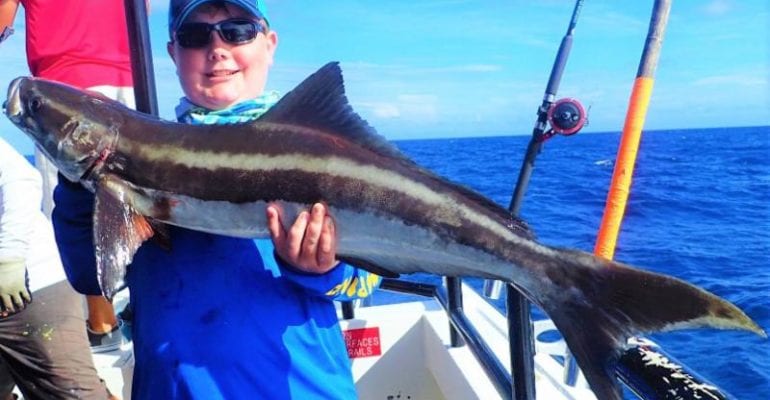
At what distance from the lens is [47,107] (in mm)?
2264

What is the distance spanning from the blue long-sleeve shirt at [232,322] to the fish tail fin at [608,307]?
0.74m

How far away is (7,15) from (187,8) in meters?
3.04

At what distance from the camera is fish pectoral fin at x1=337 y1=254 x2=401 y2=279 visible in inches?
78.5

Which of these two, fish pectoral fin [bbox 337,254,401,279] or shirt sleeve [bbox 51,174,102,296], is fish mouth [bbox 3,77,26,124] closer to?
shirt sleeve [bbox 51,174,102,296]

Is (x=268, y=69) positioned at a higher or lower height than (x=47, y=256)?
higher

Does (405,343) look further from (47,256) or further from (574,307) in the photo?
(574,307)

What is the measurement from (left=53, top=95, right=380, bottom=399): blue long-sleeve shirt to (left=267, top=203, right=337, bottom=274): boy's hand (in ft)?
0.21

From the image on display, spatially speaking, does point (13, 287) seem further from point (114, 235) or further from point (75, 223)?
point (114, 235)

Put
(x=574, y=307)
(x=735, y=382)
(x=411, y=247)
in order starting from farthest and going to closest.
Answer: (x=735, y=382) → (x=411, y=247) → (x=574, y=307)

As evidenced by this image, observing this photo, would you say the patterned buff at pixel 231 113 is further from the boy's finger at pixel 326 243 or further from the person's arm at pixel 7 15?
the person's arm at pixel 7 15

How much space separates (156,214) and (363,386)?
3.06m

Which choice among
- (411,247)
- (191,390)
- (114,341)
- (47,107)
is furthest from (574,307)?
(114,341)

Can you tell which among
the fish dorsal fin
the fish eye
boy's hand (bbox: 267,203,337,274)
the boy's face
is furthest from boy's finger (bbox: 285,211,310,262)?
the fish eye

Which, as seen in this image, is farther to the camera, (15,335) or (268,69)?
(15,335)
